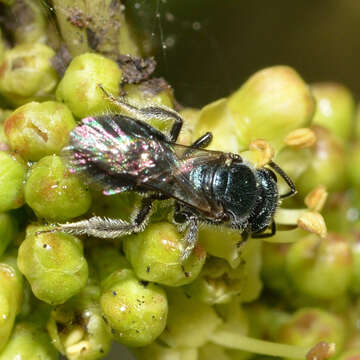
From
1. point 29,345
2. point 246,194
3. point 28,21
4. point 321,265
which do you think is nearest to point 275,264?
point 321,265

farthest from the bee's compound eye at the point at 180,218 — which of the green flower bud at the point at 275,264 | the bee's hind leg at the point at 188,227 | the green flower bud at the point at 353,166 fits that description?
the green flower bud at the point at 353,166

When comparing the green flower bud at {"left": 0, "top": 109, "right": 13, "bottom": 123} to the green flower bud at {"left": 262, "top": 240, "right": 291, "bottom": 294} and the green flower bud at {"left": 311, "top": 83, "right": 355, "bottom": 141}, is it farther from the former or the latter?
the green flower bud at {"left": 311, "top": 83, "right": 355, "bottom": 141}

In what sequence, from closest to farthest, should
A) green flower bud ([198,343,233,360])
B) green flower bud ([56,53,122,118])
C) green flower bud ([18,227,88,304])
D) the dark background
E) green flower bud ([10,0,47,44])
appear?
green flower bud ([18,227,88,304]), green flower bud ([56,53,122,118]), green flower bud ([10,0,47,44]), green flower bud ([198,343,233,360]), the dark background

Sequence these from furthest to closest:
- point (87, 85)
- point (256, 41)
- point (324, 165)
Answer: point (256, 41)
point (324, 165)
point (87, 85)

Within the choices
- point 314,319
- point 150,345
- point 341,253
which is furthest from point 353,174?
point 150,345

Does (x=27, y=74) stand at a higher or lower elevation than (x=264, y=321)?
higher

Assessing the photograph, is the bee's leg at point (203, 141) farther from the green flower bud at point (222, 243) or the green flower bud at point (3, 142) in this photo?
the green flower bud at point (3, 142)

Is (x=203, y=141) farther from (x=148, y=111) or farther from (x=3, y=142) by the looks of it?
(x=3, y=142)

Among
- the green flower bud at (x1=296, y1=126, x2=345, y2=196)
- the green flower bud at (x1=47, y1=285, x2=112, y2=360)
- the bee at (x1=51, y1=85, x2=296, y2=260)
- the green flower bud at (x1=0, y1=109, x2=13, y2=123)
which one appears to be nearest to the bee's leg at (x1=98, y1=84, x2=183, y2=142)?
the bee at (x1=51, y1=85, x2=296, y2=260)
